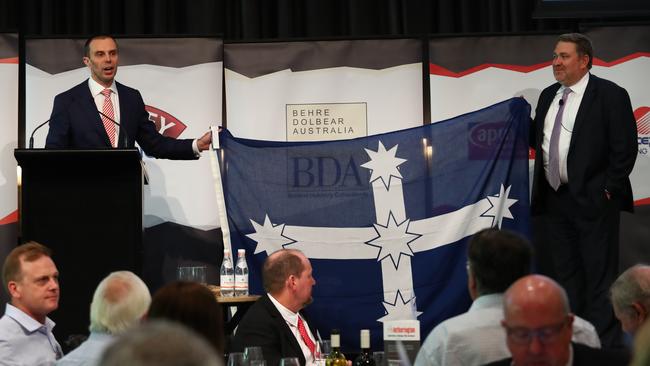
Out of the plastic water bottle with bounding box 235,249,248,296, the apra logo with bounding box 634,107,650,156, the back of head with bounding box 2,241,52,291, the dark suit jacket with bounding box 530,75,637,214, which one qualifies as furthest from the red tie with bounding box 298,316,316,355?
the apra logo with bounding box 634,107,650,156

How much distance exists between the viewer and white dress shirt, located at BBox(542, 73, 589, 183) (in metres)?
6.65

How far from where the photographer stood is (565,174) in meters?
6.64

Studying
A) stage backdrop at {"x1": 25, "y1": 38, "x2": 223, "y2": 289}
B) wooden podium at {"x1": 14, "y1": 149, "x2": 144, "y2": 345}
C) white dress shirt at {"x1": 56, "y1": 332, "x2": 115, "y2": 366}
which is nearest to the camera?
white dress shirt at {"x1": 56, "y1": 332, "x2": 115, "y2": 366}

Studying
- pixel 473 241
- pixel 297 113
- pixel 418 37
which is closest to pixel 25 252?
pixel 473 241

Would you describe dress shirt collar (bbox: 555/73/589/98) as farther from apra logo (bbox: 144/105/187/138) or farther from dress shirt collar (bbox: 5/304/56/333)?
dress shirt collar (bbox: 5/304/56/333)

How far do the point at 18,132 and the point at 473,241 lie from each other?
4.78m

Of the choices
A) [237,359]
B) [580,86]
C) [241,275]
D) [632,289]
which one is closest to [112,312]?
[237,359]

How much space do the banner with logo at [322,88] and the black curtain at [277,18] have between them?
1.68 feet

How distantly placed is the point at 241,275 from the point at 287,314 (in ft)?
2.73

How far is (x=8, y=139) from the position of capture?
7.57 metres

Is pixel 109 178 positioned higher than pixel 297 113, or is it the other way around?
pixel 297 113

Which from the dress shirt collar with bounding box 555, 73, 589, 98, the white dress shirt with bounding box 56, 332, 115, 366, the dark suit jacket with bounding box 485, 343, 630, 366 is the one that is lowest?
the white dress shirt with bounding box 56, 332, 115, 366

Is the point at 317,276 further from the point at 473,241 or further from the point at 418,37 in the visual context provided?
the point at 473,241

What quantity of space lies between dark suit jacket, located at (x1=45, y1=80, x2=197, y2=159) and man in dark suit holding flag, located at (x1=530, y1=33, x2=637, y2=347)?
2.33 m
